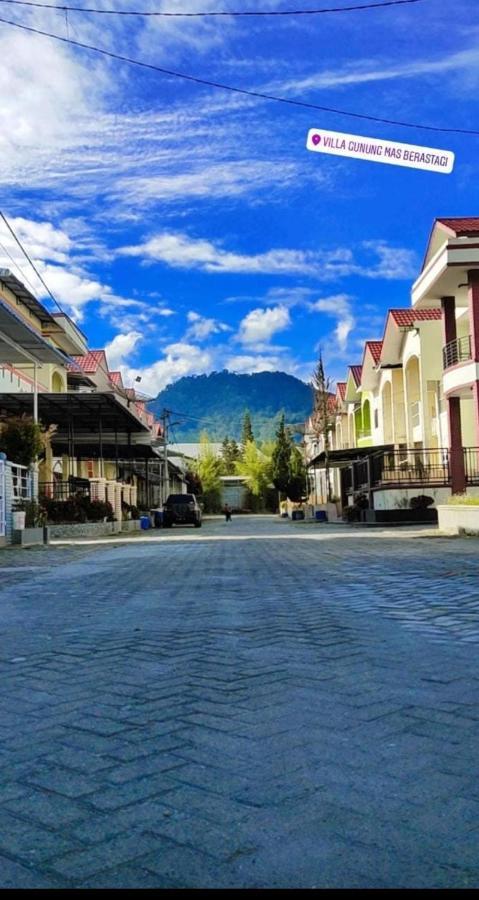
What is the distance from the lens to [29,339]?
758 inches

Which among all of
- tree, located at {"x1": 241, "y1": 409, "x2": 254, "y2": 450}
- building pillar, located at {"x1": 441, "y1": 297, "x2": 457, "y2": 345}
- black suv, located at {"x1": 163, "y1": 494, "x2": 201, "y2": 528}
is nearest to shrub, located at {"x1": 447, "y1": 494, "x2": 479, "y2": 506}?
building pillar, located at {"x1": 441, "y1": 297, "x2": 457, "y2": 345}

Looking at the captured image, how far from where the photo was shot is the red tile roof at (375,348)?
37125mm

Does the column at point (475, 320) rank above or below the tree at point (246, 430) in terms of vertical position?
below

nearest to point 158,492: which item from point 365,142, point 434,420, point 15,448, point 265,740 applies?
point 434,420

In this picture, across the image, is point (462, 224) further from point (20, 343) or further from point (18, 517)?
point (18, 517)

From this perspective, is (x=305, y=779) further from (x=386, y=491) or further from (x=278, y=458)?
(x=278, y=458)

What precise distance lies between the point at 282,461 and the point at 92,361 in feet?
88.4

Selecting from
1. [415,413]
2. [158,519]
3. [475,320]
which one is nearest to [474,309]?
[475,320]

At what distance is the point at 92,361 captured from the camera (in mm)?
41625

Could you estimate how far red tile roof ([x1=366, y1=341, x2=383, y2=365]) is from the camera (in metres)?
37.1

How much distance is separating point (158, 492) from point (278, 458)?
11.0 metres

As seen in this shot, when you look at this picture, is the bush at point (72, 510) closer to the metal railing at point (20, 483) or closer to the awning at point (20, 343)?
the metal railing at point (20, 483)

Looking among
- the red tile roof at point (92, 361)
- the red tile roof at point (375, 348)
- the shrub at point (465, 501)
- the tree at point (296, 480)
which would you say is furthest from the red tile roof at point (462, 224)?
the tree at point (296, 480)

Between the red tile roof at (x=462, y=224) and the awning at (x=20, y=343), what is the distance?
1326 centimetres
